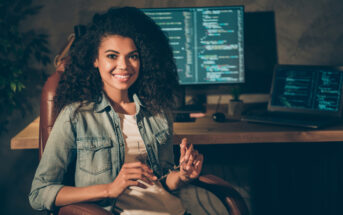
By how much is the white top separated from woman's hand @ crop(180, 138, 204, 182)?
0.14 m

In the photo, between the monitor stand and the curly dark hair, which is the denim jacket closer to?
the curly dark hair

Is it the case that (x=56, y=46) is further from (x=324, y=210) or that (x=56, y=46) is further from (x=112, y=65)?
(x=324, y=210)

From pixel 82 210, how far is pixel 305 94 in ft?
4.24

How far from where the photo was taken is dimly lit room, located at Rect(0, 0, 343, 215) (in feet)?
3.75

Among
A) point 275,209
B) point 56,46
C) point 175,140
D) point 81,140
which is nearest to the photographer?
point 81,140

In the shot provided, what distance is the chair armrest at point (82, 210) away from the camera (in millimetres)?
948

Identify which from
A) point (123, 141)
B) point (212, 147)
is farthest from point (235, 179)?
point (123, 141)

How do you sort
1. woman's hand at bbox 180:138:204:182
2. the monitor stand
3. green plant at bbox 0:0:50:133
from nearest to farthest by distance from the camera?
woman's hand at bbox 180:138:204:182 → the monitor stand → green plant at bbox 0:0:50:133

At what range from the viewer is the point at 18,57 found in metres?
1.90

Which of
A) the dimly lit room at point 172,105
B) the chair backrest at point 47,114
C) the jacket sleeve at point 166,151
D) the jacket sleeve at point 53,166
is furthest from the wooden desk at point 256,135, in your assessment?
the jacket sleeve at point 53,166

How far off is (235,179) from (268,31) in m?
0.98

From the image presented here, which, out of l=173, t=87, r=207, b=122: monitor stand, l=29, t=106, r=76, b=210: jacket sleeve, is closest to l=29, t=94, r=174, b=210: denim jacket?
l=29, t=106, r=76, b=210: jacket sleeve

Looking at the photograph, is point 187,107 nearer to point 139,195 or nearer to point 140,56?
point 140,56

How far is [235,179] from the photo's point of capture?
7.41 ft
